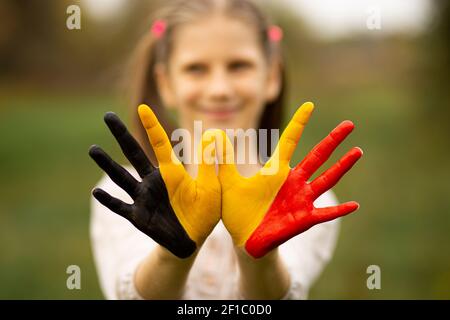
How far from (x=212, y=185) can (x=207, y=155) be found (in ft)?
0.20

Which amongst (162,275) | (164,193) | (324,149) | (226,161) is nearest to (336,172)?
(324,149)

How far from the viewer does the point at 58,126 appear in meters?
7.20

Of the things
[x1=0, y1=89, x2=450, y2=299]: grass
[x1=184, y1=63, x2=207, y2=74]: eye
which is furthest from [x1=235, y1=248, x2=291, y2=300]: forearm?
[x1=0, y1=89, x2=450, y2=299]: grass

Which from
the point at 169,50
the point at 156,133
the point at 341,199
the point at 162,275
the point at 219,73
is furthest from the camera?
the point at 341,199

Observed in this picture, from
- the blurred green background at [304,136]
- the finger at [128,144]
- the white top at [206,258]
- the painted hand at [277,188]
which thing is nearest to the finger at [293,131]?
the painted hand at [277,188]

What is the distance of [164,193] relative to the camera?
1.15m

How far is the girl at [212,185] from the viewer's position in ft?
3.76

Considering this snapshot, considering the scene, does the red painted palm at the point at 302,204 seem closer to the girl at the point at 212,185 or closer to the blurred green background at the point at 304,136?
the girl at the point at 212,185

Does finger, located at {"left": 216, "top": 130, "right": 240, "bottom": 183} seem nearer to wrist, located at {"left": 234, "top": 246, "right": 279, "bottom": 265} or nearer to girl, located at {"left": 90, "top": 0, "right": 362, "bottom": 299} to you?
girl, located at {"left": 90, "top": 0, "right": 362, "bottom": 299}

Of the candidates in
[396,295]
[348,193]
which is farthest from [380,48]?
[396,295]

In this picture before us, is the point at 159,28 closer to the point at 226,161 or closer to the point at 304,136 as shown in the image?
the point at 226,161

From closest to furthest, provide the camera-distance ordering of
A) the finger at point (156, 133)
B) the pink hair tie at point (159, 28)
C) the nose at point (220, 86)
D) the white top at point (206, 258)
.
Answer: the finger at point (156, 133) → the white top at point (206, 258) → the nose at point (220, 86) → the pink hair tie at point (159, 28)
